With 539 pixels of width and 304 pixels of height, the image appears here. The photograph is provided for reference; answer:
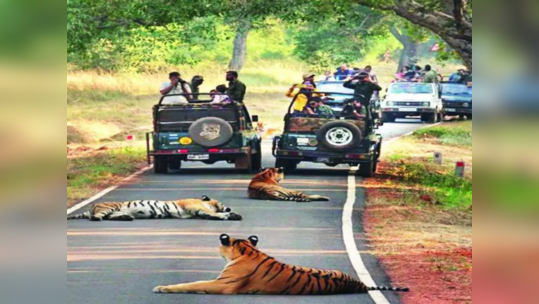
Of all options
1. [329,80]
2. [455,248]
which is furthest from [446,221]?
[329,80]

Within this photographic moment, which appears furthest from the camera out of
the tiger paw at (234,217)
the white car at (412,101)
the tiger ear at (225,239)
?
the white car at (412,101)

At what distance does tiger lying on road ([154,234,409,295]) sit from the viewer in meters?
9.91

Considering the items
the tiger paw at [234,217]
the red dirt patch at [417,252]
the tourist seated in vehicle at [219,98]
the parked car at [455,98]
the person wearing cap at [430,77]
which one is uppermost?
the person wearing cap at [430,77]

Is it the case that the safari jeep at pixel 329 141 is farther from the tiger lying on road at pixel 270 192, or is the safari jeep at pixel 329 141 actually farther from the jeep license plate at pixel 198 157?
the tiger lying on road at pixel 270 192

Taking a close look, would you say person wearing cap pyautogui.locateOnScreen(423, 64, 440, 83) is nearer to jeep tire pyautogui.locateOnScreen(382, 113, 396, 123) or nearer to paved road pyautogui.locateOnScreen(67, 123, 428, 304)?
jeep tire pyautogui.locateOnScreen(382, 113, 396, 123)

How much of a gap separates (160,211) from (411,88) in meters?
30.0

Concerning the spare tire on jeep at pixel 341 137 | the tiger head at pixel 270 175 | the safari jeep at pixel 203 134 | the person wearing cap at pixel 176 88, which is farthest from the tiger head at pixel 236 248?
the person wearing cap at pixel 176 88

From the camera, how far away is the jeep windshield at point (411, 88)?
148ft

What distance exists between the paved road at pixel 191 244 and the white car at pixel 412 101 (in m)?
23.5

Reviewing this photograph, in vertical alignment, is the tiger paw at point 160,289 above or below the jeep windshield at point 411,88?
below

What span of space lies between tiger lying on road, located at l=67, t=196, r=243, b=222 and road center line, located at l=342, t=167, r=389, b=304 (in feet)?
5.69

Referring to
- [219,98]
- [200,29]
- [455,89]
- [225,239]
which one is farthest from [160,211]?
[455,89]
